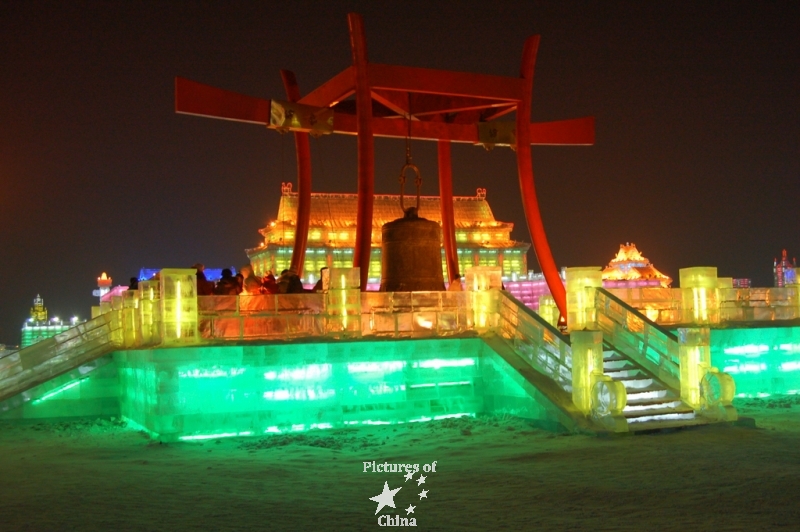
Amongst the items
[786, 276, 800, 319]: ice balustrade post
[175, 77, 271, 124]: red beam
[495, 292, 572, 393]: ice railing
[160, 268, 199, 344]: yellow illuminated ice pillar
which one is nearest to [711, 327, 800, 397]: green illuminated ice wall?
[786, 276, 800, 319]: ice balustrade post

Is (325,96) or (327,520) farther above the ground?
(325,96)

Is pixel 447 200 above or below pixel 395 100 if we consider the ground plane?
below

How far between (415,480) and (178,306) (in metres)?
5.19

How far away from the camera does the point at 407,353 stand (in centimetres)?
1289

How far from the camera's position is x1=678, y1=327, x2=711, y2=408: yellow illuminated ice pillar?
11.9 m

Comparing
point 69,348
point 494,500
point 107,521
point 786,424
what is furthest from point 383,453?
point 69,348

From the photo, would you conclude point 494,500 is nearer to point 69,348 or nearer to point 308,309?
point 308,309

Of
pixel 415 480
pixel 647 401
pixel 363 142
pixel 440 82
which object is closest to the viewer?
pixel 415 480

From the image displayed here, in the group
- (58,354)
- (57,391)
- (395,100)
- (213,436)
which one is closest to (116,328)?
(58,354)

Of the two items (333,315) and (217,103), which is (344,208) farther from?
(333,315)

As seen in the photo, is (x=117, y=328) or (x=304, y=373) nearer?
(x=304, y=373)

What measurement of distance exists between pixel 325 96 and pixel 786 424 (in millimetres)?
11008

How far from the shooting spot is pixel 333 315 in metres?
12.9

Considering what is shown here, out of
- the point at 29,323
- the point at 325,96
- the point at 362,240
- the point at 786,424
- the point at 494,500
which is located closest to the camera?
the point at 494,500
